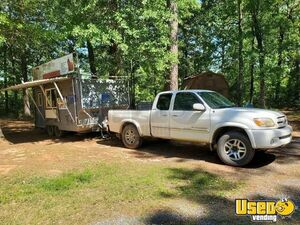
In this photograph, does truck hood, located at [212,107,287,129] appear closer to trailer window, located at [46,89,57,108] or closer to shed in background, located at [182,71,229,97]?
trailer window, located at [46,89,57,108]

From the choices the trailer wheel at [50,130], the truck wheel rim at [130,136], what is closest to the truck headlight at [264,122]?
the truck wheel rim at [130,136]

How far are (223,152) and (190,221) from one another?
330cm

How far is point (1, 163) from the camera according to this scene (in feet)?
28.0

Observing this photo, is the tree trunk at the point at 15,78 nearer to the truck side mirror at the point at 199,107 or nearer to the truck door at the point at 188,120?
the truck door at the point at 188,120

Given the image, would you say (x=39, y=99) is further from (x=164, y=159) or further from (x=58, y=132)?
(x=164, y=159)

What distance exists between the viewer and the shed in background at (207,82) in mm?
19156

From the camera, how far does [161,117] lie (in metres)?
8.90

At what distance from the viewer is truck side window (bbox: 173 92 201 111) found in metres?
8.28

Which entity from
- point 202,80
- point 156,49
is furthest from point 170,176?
point 202,80

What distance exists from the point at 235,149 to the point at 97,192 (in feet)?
11.1

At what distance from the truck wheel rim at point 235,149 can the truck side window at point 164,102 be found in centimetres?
215

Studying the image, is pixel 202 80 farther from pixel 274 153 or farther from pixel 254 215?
pixel 254 215

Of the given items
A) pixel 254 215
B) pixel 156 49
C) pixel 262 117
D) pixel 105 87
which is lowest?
pixel 254 215

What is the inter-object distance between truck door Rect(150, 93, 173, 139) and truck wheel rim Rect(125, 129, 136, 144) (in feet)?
2.77
